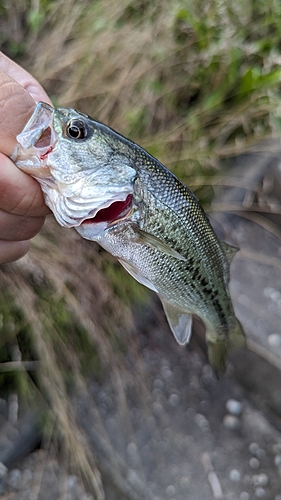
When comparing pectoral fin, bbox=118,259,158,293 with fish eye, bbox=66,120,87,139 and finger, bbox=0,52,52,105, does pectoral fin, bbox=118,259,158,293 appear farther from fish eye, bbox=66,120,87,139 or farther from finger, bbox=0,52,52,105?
finger, bbox=0,52,52,105

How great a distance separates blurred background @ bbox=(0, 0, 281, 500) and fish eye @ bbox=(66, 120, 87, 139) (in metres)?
0.96

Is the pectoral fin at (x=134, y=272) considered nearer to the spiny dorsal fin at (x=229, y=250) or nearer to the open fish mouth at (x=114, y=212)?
the open fish mouth at (x=114, y=212)

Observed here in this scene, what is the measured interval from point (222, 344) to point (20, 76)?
1035 mm

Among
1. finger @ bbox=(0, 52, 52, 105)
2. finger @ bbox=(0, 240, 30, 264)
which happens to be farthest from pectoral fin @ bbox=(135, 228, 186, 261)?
finger @ bbox=(0, 52, 52, 105)

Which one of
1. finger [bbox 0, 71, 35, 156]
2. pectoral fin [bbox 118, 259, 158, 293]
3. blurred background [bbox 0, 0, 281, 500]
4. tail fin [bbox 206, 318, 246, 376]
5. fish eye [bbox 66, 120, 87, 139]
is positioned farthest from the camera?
blurred background [bbox 0, 0, 281, 500]

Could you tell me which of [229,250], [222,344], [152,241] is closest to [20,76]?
[152,241]

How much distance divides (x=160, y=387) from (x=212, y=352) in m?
0.75

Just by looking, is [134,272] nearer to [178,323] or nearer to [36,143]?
[178,323]

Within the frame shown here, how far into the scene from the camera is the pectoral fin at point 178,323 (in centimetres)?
127

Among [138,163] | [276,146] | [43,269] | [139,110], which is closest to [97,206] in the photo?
[138,163]

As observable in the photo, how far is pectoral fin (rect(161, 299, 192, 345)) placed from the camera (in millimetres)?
1268

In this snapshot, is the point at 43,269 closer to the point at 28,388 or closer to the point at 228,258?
the point at 28,388

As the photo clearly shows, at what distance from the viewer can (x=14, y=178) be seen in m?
0.91

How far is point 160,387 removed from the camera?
81.7 inches
